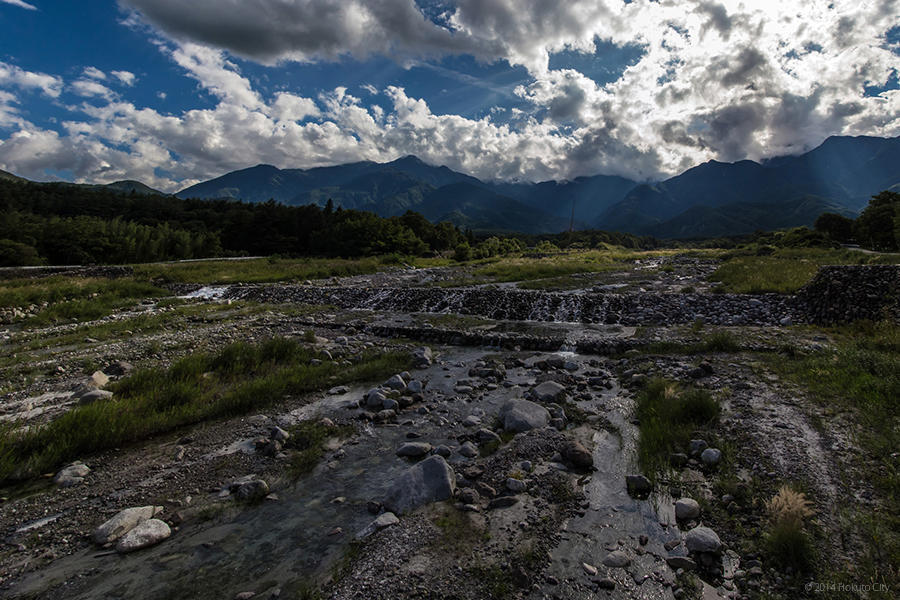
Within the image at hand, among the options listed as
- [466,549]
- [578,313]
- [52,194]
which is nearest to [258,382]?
[466,549]

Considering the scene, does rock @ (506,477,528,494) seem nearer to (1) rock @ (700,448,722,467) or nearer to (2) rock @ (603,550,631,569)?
(2) rock @ (603,550,631,569)

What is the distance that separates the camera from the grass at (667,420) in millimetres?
6039

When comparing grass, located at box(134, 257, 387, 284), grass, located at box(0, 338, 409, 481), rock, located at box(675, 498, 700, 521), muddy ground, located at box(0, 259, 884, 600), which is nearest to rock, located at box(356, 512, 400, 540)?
muddy ground, located at box(0, 259, 884, 600)

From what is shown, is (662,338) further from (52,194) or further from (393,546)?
(52,194)

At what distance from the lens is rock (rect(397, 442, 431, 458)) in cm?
648

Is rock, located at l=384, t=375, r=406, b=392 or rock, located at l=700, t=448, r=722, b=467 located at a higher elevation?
rock, located at l=700, t=448, r=722, b=467

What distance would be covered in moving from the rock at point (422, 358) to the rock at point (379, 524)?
6.97m

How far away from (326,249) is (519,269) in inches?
1682

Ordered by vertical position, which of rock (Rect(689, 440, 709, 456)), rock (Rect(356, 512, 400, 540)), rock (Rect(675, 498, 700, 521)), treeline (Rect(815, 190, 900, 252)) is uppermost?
treeline (Rect(815, 190, 900, 252))

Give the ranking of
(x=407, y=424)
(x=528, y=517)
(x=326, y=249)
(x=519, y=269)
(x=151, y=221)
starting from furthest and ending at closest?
1. (x=151, y=221)
2. (x=326, y=249)
3. (x=519, y=269)
4. (x=407, y=424)
5. (x=528, y=517)

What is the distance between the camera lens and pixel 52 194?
85.8 m

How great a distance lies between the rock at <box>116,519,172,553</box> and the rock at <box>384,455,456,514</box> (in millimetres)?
2759

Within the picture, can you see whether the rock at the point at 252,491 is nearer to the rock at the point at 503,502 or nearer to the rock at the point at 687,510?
the rock at the point at 503,502

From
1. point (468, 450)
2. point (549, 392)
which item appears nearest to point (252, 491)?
point (468, 450)
